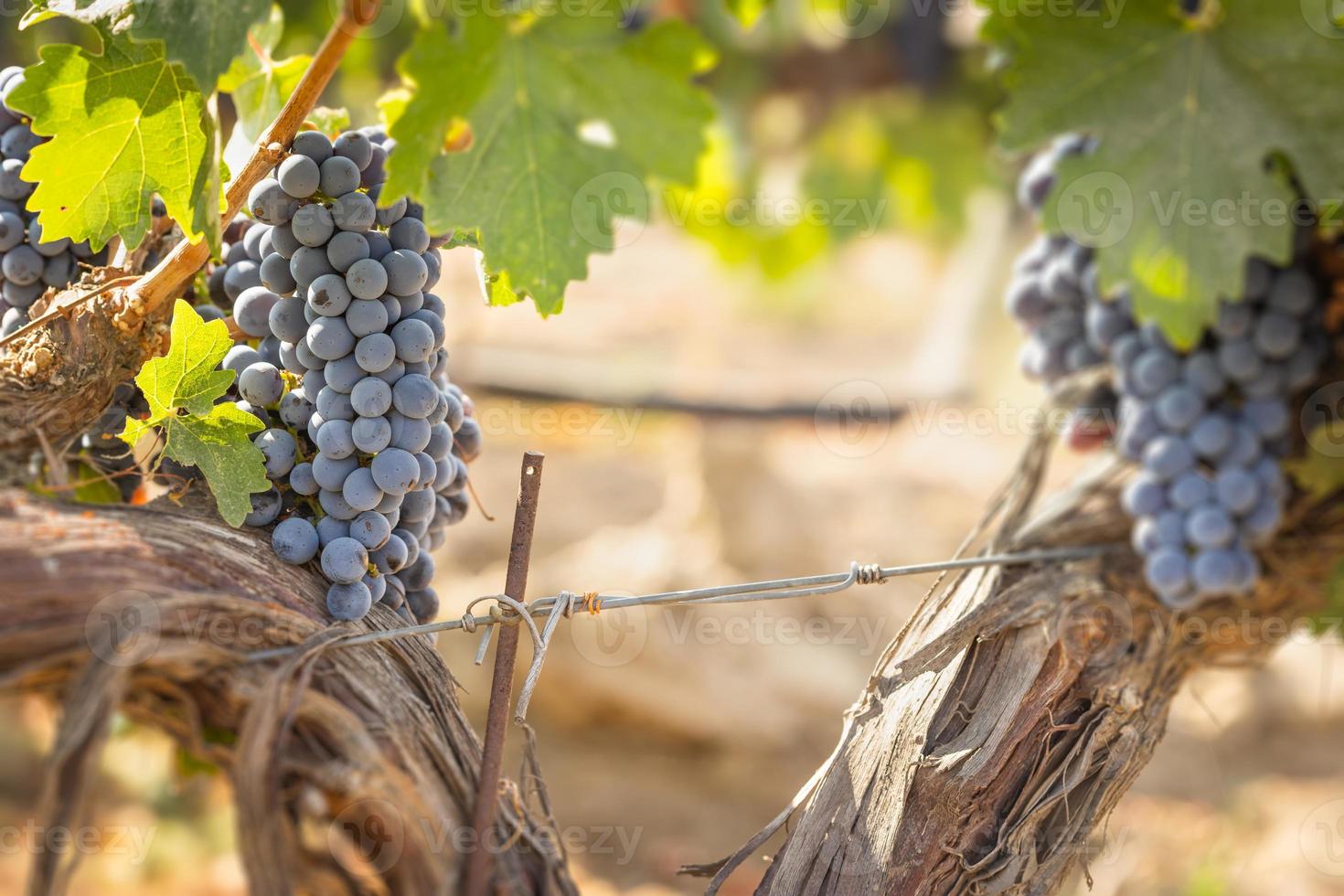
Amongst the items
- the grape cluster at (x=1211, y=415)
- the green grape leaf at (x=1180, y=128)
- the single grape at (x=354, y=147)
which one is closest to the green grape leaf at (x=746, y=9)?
the green grape leaf at (x=1180, y=128)

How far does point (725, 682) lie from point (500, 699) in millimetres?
2938

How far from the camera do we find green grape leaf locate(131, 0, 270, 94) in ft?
2.49

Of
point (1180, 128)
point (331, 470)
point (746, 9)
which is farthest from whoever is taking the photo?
point (746, 9)

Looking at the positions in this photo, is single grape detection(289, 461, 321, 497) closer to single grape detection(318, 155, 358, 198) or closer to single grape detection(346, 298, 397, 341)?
single grape detection(346, 298, 397, 341)

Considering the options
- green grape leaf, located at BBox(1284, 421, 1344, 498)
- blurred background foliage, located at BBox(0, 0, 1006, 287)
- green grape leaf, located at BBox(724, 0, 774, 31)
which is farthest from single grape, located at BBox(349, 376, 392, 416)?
blurred background foliage, located at BBox(0, 0, 1006, 287)

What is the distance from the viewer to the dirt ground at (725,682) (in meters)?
3.23

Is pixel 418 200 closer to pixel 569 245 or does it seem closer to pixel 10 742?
pixel 569 245

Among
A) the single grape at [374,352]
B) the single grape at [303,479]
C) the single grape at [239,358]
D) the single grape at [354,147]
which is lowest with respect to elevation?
the single grape at [303,479]

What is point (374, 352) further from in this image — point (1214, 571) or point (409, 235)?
point (1214, 571)

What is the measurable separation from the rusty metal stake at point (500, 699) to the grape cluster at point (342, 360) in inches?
3.5

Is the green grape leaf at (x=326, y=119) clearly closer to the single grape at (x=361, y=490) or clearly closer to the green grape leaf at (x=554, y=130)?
the green grape leaf at (x=554, y=130)

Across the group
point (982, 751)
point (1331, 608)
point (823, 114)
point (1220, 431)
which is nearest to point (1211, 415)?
point (1220, 431)

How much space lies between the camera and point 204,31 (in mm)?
760

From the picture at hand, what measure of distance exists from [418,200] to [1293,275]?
1030mm
